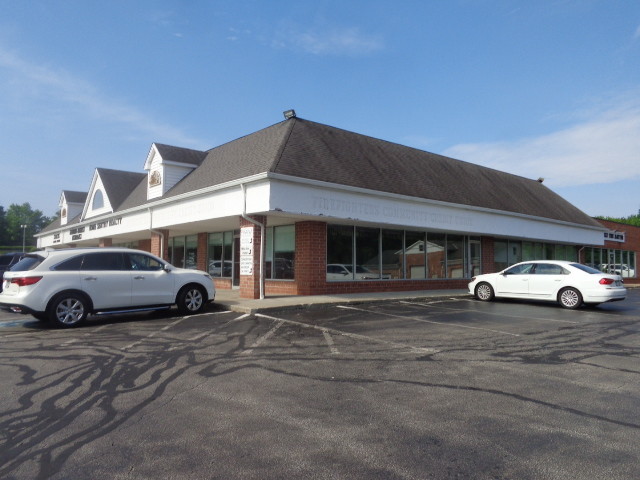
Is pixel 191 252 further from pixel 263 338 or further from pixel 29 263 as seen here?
pixel 263 338

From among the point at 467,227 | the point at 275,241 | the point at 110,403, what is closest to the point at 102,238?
the point at 275,241

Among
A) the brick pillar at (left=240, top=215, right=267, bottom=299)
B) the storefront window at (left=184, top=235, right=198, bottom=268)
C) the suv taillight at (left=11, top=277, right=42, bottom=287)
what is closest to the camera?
the suv taillight at (left=11, top=277, right=42, bottom=287)

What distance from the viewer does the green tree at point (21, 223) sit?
362 feet

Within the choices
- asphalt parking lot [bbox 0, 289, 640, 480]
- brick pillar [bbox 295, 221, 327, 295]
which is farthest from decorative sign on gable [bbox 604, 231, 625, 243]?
asphalt parking lot [bbox 0, 289, 640, 480]

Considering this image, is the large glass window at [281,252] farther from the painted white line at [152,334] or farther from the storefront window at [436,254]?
the storefront window at [436,254]

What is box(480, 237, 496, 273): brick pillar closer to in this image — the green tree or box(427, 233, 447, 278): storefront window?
box(427, 233, 447, 278): storefront window

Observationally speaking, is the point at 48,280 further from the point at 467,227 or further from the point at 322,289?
the point at 467,227

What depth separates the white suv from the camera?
31.0 ft

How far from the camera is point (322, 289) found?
625 inches

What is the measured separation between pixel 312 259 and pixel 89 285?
748 centimetres

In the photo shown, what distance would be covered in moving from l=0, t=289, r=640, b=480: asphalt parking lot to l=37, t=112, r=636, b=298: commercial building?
6242 millimetres

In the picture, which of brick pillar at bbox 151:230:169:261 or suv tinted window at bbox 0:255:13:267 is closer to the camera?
suv tinted window at bbox 0:255:13:267

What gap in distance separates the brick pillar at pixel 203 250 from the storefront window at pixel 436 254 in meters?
10.4

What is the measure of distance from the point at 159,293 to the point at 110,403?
646 centimetres
